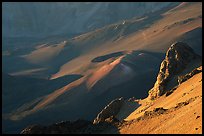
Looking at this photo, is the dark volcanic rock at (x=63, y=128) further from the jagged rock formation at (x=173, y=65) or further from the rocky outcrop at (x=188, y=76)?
the jagged rock formation at (x=173, y=65)

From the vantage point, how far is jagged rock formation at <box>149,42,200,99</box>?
50281mm

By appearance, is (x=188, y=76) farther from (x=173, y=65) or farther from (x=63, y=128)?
(x=63, y=128)

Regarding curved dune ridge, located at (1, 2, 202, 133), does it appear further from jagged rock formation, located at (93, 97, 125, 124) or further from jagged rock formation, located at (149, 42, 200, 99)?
jagged rock formation, located at (93, 97, 125, 124)

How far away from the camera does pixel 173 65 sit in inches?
2098

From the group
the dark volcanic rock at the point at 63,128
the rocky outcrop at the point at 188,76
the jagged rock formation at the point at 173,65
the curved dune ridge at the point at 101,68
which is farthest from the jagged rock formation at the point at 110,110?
the dark volcanic rock at the point at 63,128

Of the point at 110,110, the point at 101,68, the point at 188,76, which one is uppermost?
the point at 188,76

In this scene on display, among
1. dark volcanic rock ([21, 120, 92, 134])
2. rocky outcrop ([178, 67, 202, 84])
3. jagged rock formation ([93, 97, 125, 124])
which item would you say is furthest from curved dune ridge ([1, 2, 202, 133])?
dark volcanic rock ([21, 120, 92, 134])

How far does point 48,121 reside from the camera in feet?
323

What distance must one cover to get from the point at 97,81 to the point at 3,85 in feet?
122

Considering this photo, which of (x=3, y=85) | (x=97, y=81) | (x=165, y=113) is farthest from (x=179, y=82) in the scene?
(x=3, y=85)

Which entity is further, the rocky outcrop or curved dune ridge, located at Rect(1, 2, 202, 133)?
curved dune ridge, located at Rect(1, 2, 202, 133)

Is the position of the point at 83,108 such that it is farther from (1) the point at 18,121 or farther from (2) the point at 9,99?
(2) the point at 9,99

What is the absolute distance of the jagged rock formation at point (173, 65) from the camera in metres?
50.3

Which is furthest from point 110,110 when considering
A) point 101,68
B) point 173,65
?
point 101,68
